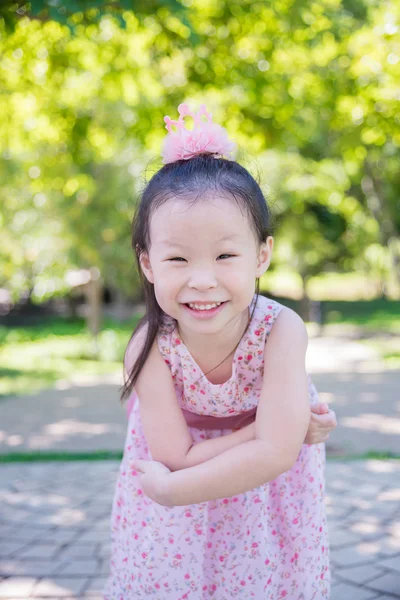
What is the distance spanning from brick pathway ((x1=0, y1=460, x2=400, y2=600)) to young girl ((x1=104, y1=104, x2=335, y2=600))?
81 centimetres

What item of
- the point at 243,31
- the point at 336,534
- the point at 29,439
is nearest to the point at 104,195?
the point at 243,31

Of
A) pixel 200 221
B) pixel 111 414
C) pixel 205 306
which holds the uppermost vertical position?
pixel 200 221

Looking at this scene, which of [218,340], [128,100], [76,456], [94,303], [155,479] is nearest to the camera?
[155,479]

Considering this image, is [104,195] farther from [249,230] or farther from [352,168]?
[249,230]

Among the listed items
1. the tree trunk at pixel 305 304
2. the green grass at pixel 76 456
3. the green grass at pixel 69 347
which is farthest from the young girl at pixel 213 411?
the tree trunk at pixel 305 304

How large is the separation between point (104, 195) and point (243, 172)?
11307 mm

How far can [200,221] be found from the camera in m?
1.75

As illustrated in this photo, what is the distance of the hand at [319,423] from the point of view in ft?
6.61

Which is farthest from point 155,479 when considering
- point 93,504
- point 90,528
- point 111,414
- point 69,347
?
point 69,347

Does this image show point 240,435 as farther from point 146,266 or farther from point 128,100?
point 128,100

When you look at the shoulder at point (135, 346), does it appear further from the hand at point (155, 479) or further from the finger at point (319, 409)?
the finger at point (319, 409)

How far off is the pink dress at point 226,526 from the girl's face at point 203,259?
0.20m

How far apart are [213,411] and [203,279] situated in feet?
1.71

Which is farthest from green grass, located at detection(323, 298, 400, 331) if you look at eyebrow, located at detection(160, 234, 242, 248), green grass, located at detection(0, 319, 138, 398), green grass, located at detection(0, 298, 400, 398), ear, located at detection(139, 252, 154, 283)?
eyebrow, located at detection(160, 234, 242, 248)
